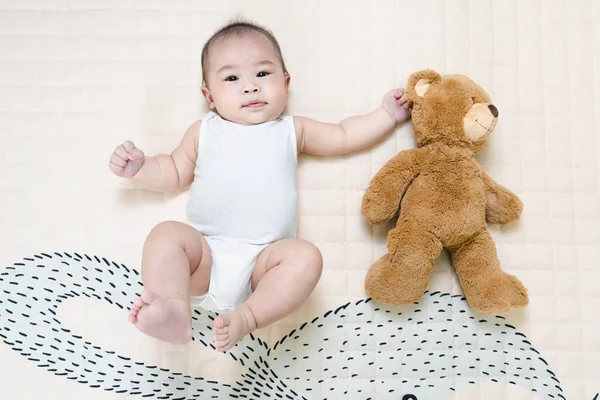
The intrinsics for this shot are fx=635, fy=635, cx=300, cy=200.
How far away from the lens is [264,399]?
132 centimetres

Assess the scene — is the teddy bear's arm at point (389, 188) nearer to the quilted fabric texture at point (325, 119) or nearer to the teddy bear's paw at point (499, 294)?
the quilted fabric texture at point (325, 119)

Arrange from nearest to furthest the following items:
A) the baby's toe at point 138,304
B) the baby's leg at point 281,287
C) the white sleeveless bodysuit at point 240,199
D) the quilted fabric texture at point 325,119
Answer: the baby's toe at point 138,304 → the baby's leg at point 281,287 → the white sleeveless bodysuit at point 240,199 → the quilted fabric texture at point 325,119

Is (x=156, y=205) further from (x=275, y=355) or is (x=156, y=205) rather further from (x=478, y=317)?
(x=478, y=317)

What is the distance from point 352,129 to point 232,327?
1.78ft

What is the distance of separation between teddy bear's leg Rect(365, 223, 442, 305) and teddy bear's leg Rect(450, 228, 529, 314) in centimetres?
8

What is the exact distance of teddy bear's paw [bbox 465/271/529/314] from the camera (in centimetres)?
131

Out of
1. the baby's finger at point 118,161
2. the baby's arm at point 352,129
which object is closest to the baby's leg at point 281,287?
the baby's arm at point 352,129

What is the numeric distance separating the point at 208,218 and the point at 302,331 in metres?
0.31

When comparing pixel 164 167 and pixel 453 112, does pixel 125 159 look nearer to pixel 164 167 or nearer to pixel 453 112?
pixel 164 167

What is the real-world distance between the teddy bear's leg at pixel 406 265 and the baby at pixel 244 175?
0.60 feet

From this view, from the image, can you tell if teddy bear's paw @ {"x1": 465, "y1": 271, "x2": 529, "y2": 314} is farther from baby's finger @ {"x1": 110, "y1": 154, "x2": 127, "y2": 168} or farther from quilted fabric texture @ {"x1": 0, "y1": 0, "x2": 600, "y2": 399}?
baby's finger @ {"x1": 110, "y1": 154, "x2": 127, "y2": 168}

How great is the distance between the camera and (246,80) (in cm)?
132

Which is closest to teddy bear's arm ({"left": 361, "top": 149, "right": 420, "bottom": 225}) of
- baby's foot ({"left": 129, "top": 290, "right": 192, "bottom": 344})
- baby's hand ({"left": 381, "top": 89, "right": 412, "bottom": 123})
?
baby's hand ({"left": 381, "top": 89, "right": 412, "bottom": 123})

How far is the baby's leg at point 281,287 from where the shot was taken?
1136mm
